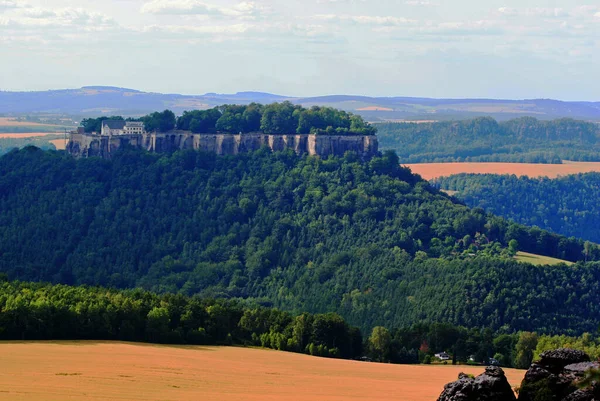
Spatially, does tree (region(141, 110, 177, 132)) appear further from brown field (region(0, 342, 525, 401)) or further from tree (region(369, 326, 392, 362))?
brown field (region(0, 342, 525, 401))

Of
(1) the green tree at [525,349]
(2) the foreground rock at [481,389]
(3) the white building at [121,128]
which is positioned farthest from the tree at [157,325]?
(3) the white building at [121,128]

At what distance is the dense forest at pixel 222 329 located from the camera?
246 feet

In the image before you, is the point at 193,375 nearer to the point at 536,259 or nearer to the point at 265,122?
the point at 536,259

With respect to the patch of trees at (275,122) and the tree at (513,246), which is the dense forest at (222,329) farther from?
the patch of trees at (275,122)

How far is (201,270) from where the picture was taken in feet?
388

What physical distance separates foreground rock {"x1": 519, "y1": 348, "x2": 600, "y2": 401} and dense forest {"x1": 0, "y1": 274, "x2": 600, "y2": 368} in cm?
4303

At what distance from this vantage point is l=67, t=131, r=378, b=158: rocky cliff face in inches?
5433

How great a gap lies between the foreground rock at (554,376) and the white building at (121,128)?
11243 centimetres

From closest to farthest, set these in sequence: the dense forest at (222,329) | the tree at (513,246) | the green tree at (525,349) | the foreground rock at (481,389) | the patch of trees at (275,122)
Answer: the foreground rock at (481,389)
the dense forest at (222,329)
the green tree at (525,349)
the tree at (513,246)
the patch of trees at (275,122)

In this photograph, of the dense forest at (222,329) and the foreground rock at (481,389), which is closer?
the foreground rock at (481,389)

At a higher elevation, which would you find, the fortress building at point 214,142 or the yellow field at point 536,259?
the fortress building at point 214,142

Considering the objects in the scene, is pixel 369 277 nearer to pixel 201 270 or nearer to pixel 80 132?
pixel 201 270

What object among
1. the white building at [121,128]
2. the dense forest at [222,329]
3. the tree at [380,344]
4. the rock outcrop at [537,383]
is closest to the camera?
the rock outcrop at [537,383]

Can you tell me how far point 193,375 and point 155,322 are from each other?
65.4ft
